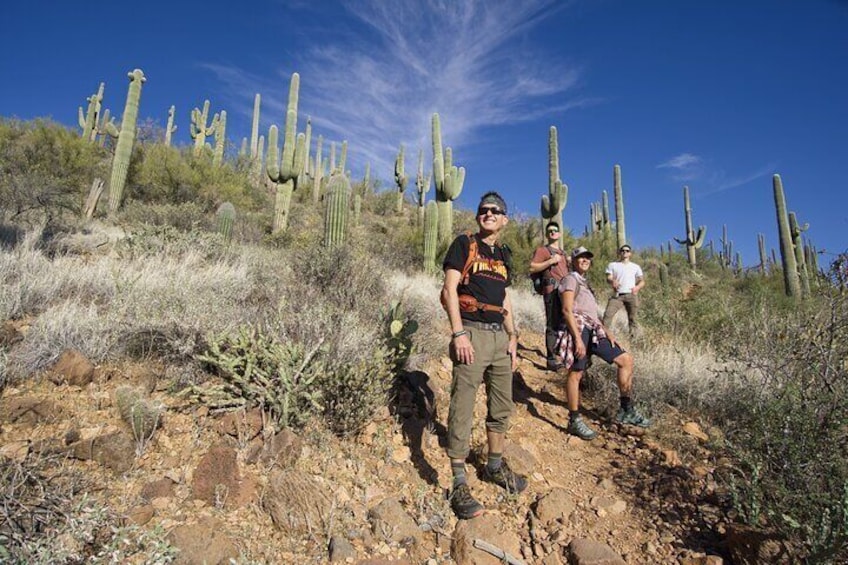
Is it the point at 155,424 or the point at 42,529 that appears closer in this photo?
the point at 42,529

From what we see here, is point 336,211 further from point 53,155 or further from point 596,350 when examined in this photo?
point 53,155

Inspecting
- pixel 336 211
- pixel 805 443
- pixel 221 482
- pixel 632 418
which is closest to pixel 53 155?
pixel 336 211

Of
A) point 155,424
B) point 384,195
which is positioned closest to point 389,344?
point 155,424

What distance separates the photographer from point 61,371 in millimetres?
2775

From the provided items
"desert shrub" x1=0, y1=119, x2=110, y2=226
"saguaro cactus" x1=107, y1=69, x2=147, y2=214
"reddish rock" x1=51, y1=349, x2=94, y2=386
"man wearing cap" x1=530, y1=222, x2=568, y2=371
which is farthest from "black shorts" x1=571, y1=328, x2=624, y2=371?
"saguaro cactus" x1=107, y1=69, x2=147, y2=214

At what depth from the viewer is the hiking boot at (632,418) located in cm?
362

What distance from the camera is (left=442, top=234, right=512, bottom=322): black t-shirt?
2.69 meters

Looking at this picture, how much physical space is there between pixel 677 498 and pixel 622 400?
1.02m

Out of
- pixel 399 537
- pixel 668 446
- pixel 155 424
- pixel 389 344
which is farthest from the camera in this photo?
pixel 389 344

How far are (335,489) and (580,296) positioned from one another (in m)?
2.58

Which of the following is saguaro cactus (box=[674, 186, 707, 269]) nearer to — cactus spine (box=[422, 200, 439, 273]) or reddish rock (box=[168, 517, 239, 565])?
cactus spine (box=[422, 200, 439, 273])

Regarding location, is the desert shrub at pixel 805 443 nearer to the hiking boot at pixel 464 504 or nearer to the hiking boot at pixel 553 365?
the hiking boot at pixel 464 504

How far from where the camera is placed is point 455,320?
2578 mm

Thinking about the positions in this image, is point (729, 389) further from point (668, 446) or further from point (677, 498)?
point (677, 498)
